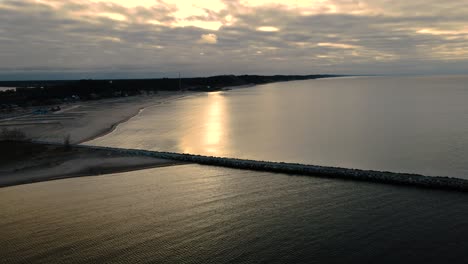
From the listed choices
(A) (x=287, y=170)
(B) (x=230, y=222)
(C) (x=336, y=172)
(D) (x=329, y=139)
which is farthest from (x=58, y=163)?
(D) (x=329, y=139)

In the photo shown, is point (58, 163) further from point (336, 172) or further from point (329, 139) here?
point (329, 139)

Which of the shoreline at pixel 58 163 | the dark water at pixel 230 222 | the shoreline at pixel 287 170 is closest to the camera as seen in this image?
the dark water at pixel 230 222

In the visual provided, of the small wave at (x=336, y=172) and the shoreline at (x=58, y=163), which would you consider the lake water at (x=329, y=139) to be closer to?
the small wave at (x=336, y=172)

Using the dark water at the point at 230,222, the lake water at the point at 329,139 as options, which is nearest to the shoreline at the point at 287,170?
the dark water at the point at 230,222

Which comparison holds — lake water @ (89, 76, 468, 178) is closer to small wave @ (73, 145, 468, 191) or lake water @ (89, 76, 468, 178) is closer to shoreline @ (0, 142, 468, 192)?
small wave @ (73, 145, 468, 191)

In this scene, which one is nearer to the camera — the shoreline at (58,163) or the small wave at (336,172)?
the small wave at (336,172)

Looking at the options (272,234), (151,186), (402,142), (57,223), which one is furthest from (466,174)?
(57,223)

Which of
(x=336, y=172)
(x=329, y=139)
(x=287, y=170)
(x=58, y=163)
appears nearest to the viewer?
(x=336, y=172)

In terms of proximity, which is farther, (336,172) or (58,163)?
(58,163)
